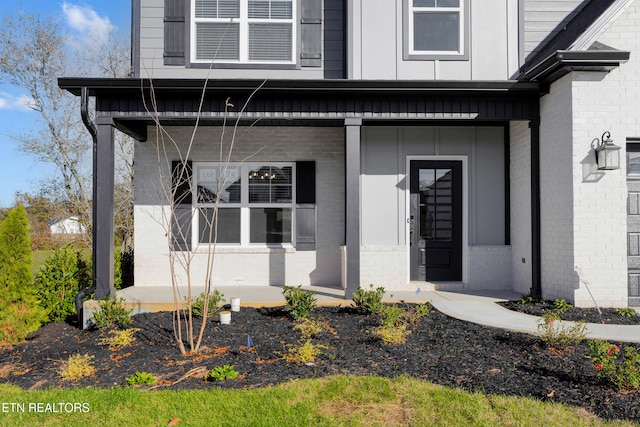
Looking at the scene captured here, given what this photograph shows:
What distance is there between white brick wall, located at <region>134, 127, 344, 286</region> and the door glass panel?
1.51 m

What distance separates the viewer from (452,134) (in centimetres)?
743

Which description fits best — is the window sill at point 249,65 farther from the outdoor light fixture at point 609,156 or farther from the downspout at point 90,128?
the outdoor light fixture at point 609,156

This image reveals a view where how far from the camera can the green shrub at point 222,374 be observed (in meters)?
3.50

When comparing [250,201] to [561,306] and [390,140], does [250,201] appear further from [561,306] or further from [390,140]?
[561,306]

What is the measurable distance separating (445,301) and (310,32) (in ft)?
16.9

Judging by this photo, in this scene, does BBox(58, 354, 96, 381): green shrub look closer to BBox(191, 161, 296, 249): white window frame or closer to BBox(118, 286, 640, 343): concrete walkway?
BBox(118, 286, 640, 343): concrete walkway

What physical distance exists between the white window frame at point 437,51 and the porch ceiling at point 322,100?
3.24 feet

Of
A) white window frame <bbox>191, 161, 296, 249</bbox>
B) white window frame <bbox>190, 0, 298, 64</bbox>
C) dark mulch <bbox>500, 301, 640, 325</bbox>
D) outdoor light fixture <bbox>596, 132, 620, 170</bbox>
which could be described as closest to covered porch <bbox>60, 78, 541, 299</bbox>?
dark mulch <bbox>500, 301, 640, 325</bbox>

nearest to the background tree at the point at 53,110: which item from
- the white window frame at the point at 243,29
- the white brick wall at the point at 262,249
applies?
the white brick wall at the point at 262,249

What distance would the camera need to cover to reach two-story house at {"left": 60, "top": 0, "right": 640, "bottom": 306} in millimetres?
5645

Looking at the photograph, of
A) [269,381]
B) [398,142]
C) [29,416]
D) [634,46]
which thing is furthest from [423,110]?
[29,416]

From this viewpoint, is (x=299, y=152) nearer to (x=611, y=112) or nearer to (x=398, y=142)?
(x=398, y=142)

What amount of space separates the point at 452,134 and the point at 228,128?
4.17 m

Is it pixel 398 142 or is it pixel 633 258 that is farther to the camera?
pixel 398 142
